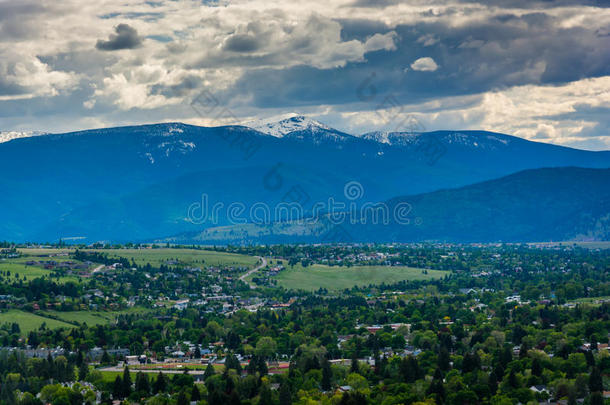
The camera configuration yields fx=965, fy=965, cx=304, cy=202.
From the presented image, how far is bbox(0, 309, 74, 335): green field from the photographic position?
18501 cm

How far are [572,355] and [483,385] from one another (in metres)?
20.4

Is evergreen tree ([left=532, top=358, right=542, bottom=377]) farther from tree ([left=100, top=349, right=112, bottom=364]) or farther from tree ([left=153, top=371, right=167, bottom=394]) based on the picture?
tree ([left=100, top=349, right=112, bottom=364])

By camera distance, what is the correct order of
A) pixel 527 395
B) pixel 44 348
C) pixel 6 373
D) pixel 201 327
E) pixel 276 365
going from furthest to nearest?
pixel 201 327 → pixel 44 348 → pixel 276 365 → pixel 6 373 → pixel 527 395

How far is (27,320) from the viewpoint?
190375 millimetres

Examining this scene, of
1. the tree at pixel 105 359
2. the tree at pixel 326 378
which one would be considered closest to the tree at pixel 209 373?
the tree at pixel 326 378

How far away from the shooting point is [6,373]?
13362 centimetres

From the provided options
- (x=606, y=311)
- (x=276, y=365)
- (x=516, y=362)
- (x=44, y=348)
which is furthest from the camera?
(x=606, y=311)

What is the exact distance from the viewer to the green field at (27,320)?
607 feet

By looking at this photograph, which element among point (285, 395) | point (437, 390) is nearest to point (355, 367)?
point (437, 390)

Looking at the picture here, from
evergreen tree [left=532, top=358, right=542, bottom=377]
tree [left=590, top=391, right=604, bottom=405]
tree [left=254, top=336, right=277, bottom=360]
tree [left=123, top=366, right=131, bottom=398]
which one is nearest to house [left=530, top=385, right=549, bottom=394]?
evergreen tree [left=532, top=358, right=542, bottom=377]

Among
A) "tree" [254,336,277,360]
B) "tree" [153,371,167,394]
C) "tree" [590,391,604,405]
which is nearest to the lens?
"tree" [590,391,604,405]

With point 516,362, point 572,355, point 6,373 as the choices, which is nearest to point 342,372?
point 516,362

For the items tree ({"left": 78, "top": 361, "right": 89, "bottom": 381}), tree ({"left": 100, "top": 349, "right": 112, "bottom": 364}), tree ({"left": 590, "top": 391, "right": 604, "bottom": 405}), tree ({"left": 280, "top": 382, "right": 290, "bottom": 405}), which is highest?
tree ({"left": 100, "top": 349, "right": 112, "bottom": 364})

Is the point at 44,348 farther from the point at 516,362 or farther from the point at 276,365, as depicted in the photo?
the point at 516,362
